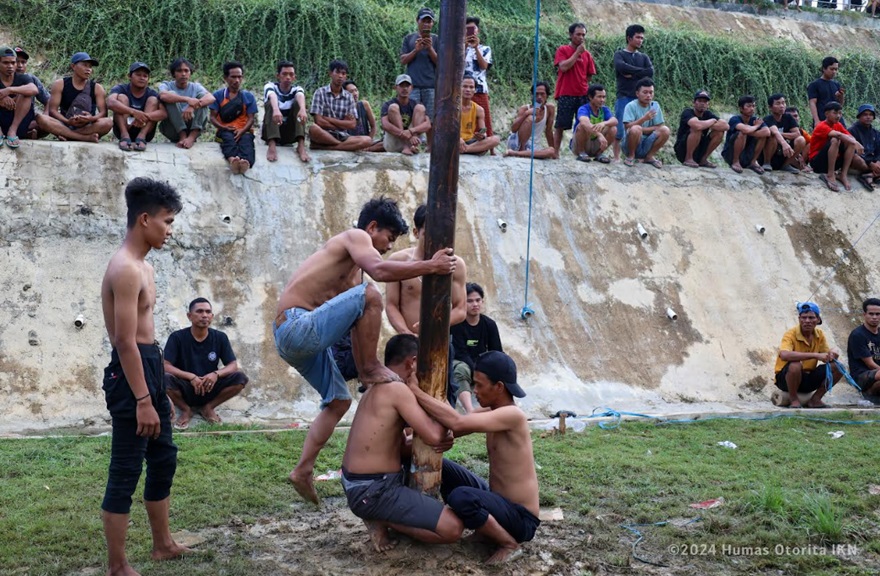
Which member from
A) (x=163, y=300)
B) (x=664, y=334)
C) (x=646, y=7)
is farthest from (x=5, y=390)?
(x=646, y=7)

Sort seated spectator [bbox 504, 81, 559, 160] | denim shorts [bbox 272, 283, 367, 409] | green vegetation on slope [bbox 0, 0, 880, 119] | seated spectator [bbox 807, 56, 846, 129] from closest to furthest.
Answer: denim shorts [bbox 272, 283, 367, 409]
seated spectator [bbox 504, 81, 559, 160]
seated spectator [bbox 807, 56, 846, 129]
green vegetation on slope [bbox 0, 0, 880, 119]

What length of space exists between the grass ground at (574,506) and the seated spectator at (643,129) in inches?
234

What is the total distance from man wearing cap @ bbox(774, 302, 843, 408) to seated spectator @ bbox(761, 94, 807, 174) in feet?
13.6

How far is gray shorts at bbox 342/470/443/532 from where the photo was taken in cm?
531

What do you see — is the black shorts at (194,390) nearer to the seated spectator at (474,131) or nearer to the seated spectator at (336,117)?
the seated spectator at (336,117)

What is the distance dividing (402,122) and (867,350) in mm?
6339

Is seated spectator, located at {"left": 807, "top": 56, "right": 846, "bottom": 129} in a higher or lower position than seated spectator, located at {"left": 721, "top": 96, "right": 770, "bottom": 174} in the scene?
higher

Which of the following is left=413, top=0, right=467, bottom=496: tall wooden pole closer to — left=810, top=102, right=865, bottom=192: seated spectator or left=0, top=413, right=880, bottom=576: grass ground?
left=0, top=413, right=880, bottom=576: grass ground

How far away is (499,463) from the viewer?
5.56 meters

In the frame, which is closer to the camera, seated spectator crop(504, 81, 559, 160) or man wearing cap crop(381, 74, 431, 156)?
man wearing cap crop(381, 74, 431, 156)

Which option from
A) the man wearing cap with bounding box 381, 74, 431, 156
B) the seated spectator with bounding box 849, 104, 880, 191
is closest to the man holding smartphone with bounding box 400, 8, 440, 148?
the man wearing cap with bounding box 381, 74, 431, 156

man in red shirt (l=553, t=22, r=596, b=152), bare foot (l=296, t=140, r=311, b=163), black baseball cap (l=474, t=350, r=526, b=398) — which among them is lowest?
black baseball cap (l=474, t=350, r=526, b=398)

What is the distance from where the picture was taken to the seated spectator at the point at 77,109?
36.0ft

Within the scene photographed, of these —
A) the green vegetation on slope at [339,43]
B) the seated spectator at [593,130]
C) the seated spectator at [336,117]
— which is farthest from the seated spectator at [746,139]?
the seated spectator at [336,117]
